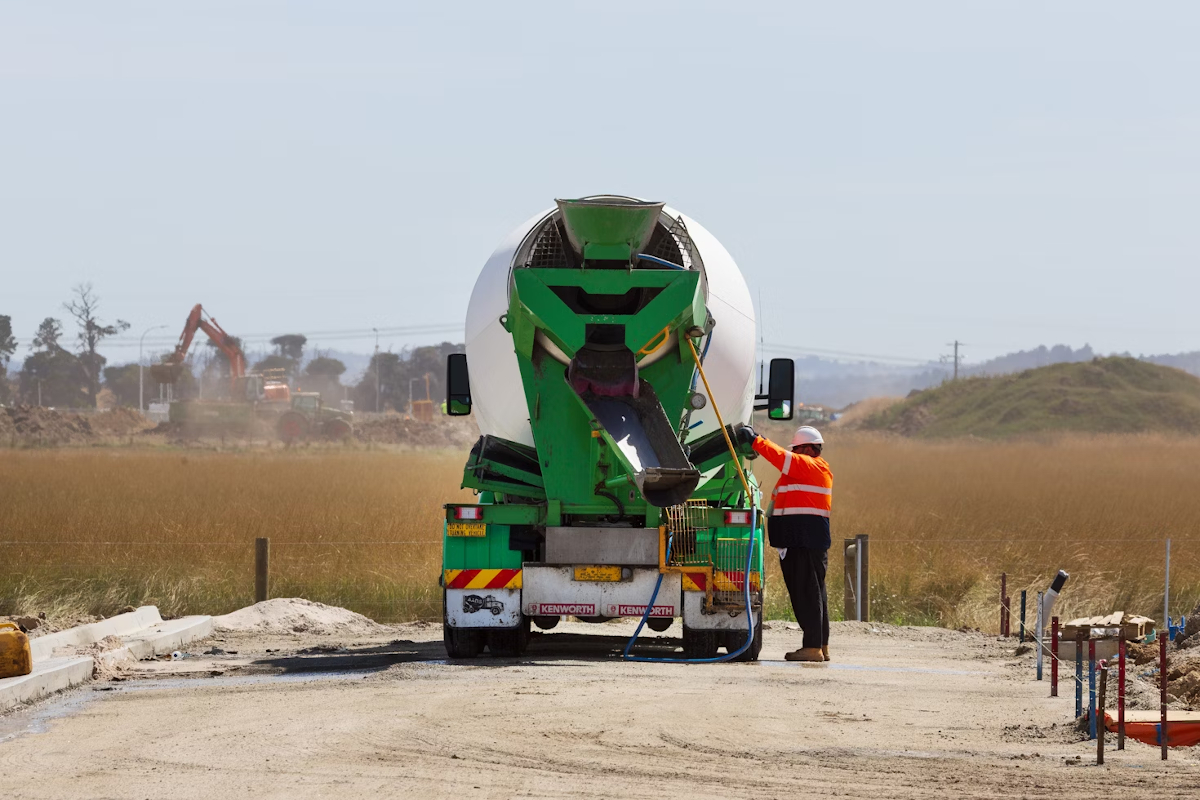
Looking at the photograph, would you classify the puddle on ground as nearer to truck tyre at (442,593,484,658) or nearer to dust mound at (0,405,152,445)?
truck tyre at (442,593,484,658)

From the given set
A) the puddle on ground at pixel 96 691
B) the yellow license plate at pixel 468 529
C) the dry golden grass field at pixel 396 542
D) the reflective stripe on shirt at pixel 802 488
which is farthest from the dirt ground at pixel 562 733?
the dry golden grass field at pixel 396 542

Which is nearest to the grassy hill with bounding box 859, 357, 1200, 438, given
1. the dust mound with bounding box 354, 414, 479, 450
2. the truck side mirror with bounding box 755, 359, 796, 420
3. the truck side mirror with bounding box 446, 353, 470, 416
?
the dust mound with bounding box 354, 414, 479, 450

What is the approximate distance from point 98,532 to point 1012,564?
35.4ft

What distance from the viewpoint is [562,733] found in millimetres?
8656

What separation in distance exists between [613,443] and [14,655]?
410 cm

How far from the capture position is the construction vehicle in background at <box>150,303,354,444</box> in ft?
260

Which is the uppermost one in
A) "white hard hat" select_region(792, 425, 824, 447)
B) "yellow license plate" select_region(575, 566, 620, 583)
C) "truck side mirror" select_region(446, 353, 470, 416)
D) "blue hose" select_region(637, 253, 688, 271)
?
"blue hose" select_region(637, 253, 688, 271)

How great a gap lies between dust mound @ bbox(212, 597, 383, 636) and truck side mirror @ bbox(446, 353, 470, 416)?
292 cm

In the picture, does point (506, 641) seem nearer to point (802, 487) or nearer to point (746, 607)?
point (746, 607)

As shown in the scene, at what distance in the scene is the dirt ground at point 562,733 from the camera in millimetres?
7395

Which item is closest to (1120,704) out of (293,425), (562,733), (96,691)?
(562,733)

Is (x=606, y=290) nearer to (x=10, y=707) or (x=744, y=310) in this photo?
(x=744, y=310)

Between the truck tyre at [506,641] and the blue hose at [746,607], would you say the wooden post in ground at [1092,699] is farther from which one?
the truck tyre at [506,641]

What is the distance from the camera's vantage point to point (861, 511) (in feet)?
85.7
